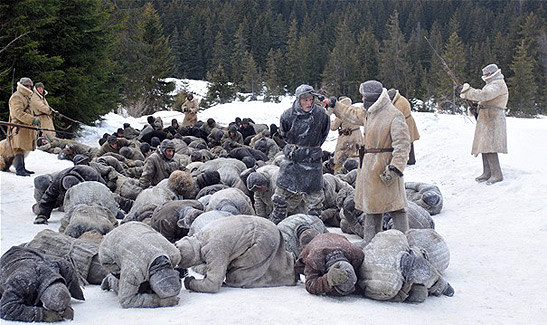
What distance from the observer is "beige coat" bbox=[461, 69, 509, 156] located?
9.02 m

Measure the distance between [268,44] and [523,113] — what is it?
3760 cm

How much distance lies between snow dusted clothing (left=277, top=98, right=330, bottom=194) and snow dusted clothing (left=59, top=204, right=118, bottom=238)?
6.58ft

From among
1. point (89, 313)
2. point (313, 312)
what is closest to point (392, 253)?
point (313, 312)

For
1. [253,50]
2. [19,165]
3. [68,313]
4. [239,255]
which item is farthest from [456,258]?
[253,50]

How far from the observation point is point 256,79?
53.5 metres

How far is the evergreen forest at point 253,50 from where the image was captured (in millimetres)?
18188

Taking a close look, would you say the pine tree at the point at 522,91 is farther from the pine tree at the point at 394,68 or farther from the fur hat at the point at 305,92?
→ the fur hat at the point at 305,92

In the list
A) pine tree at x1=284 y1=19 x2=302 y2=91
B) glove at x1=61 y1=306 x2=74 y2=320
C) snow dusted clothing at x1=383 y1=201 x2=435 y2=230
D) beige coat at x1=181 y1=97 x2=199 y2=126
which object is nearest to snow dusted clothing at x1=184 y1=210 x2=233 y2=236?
glove at x1=61 y1=306 x2=74 y2=320

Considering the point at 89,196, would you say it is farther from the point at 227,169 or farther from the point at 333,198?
the point at 333,198

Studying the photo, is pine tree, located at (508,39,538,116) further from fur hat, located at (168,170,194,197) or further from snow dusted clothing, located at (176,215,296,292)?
snow dusted clothing, located at (176,215,296,292)

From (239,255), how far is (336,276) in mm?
870

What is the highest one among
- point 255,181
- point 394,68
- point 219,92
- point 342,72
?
point 394,68

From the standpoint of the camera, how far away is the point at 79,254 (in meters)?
Answer: 5.13

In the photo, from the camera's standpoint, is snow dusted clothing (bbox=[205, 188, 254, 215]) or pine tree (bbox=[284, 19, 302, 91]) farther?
pine tree (bbox=[284, 19, 302, 91])
